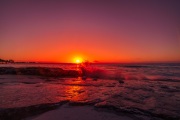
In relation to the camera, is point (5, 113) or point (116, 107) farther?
point (116, 107)

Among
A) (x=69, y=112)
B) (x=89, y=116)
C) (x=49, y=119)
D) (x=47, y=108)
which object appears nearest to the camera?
(x=49, y=119)

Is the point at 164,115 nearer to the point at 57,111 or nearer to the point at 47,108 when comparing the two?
Answer: the point at 57,111

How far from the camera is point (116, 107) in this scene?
23.4 feet

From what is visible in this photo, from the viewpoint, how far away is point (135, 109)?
6.76 meters

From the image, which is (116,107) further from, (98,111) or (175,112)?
(175,112)

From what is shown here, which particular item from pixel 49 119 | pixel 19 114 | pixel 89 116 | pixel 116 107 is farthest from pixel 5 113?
pixel 116 107

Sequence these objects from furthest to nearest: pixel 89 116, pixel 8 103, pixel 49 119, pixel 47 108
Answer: pixel 8 103 < pixel 47 108 < pixel 89 116 < pixel 49 119

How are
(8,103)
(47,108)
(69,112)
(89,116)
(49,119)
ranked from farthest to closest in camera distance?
(8,103), (47,108), (69,112), (89,116), (49,119)

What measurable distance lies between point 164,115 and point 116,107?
211cm

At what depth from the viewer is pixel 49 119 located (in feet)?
17.7

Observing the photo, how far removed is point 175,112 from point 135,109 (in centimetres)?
171

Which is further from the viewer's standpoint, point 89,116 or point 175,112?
point 175,112

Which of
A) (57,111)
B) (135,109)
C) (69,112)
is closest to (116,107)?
(135,109)

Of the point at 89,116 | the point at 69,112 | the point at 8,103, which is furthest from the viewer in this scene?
the point at 8,103
